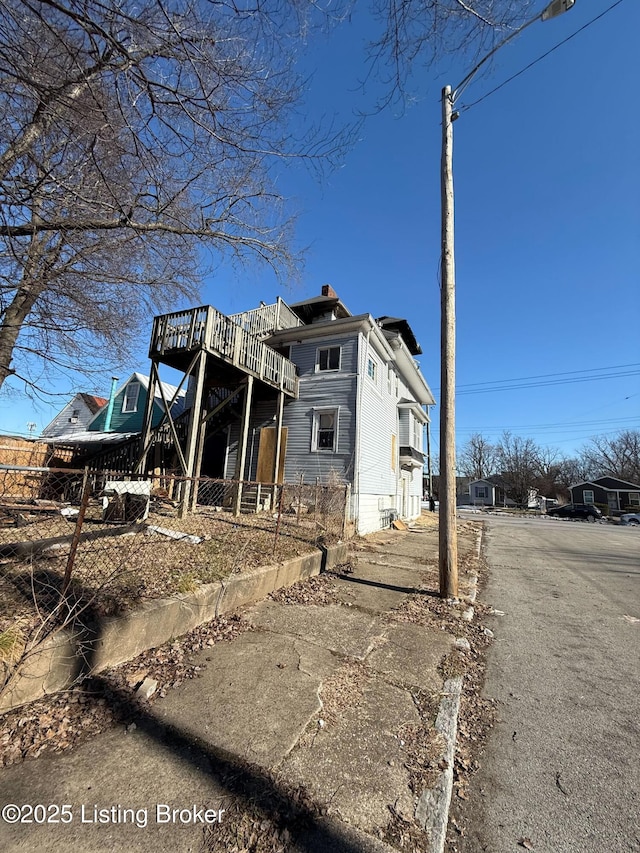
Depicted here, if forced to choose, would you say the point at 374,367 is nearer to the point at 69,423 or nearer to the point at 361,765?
the point at 361,765

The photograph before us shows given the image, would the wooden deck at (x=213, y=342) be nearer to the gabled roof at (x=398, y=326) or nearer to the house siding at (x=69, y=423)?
the gabled roof at (x=398, y=326)

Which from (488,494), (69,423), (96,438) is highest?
(69,423)

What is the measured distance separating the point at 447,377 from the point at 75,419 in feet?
73.1

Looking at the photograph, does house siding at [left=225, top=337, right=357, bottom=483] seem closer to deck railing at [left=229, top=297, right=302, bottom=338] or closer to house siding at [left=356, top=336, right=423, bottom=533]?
house siding at [left=356, top=336, right=423, bottom=533]

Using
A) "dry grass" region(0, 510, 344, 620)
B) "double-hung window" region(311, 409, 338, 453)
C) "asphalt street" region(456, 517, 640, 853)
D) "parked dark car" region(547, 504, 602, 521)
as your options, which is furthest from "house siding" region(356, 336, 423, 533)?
"parked dark car" region(547, 504, 602, 521)

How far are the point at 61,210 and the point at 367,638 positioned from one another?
19.8 feet

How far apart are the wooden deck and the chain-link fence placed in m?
3.86

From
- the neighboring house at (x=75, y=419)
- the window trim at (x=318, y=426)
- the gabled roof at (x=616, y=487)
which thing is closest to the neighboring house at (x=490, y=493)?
the gabled roof at (x=616, y=487)

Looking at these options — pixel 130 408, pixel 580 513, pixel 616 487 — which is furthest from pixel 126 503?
pixel 616 487

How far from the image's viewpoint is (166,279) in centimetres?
543

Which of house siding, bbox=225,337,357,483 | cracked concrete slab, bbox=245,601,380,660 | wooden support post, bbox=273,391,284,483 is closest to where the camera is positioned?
cracked concrete slab, bbox=245,601,380,660

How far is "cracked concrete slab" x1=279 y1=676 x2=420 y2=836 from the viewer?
6.51 feet

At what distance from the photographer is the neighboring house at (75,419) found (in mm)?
20875

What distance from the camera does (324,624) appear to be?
4.57 metres
